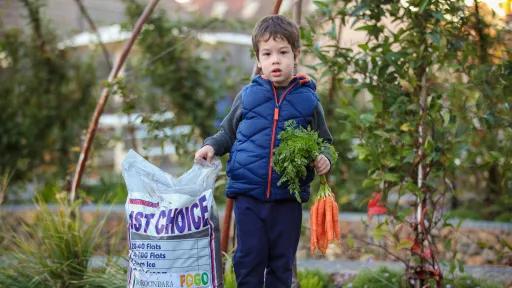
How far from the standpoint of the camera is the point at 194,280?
3.00 m

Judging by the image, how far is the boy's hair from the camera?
9.91 feet

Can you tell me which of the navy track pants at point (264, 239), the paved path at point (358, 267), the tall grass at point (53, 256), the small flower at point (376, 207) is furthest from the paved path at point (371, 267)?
the navy track pants at point (264, 239)

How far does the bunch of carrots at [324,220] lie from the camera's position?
298cm

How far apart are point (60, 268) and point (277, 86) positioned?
1728mm

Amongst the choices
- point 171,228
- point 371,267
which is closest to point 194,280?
point 171,228

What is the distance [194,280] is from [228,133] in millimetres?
639

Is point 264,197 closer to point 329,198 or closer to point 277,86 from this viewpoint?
point 329,198

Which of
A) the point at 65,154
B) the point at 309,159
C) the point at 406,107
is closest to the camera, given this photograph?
the point at 309,159

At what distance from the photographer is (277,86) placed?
3115 mm

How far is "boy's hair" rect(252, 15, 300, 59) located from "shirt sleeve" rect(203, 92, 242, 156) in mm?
253

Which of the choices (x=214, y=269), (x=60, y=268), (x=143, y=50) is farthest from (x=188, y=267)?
(x=143, y=50)

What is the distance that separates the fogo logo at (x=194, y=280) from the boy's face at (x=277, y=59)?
835 millimetres

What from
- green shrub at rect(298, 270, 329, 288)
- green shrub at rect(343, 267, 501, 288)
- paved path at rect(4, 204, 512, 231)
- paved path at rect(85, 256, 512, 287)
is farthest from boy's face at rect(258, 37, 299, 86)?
paved path at rect(4, 204, 512, 231)

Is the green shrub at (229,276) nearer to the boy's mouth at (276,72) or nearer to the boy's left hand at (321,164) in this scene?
the boy's left hand at (321,164)
